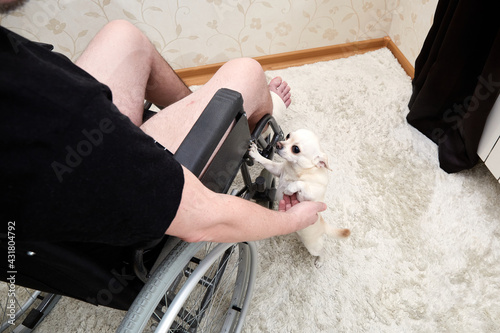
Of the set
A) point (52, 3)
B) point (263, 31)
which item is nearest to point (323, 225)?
point (263, 31)

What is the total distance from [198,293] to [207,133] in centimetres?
57

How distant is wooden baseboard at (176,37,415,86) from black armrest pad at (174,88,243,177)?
47.5 inches

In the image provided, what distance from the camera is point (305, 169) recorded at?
1.04m

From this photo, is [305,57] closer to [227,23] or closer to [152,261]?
[227,23]

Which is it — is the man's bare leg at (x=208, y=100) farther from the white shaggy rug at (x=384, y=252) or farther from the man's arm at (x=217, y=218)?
the white shaggy rug at (x=384, y=252)

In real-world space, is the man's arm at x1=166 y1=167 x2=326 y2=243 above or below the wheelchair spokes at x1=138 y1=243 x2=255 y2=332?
above

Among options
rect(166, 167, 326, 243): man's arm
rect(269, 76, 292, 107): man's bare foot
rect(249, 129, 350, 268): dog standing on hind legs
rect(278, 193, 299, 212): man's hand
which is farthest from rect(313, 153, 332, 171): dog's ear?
rect(269, 76, 292, 107): man's bare foot

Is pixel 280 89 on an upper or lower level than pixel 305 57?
upper

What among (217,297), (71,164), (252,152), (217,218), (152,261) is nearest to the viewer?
(71,164)

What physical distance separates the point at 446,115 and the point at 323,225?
772 mm

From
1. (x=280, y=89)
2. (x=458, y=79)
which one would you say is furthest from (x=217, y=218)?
(x=458, y=79)

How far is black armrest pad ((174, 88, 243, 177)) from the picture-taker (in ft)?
2.16

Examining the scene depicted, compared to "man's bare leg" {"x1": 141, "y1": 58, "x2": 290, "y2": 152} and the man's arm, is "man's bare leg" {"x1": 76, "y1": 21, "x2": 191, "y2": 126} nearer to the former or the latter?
"man's bare leg" {"x1": 141, "y1": 58, "x2": 290, "y2": 152}

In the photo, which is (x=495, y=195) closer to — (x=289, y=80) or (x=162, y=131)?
(x=289, y=80)
